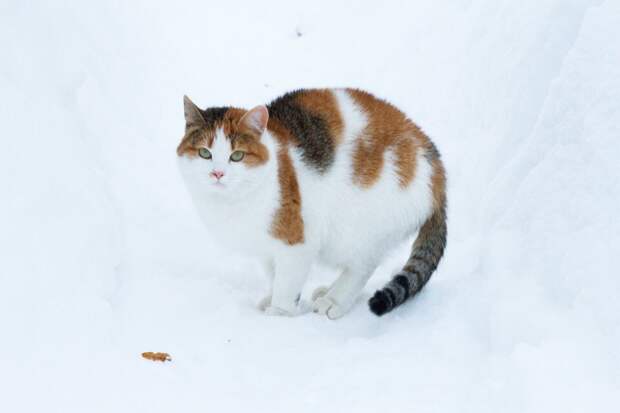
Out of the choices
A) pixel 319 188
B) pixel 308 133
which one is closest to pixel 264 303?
pixel 319 188

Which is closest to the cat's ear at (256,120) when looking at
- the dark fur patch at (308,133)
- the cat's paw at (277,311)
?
the dark fur patch at (308,133)

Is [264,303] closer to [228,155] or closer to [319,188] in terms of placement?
[319,188]

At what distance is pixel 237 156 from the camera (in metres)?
3.34

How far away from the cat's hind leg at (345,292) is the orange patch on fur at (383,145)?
474 mm

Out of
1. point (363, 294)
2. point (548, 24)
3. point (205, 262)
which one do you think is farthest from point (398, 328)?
point (548, 24)

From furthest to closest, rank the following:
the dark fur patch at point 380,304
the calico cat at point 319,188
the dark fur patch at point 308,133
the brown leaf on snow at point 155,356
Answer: the dark fur patch at point 308,133
the calico cat at point 319,188
the dark fur patch at point 380,304
the brown leaf on snow at point 155,356

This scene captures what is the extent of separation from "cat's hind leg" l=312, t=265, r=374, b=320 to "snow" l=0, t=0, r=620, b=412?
9cm

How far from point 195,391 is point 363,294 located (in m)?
1.47

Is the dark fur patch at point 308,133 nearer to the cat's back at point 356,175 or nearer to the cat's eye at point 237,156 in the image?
the cat's back at point 356,175

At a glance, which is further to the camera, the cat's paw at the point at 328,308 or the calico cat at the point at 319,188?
the cat's paw at the point at 328,308

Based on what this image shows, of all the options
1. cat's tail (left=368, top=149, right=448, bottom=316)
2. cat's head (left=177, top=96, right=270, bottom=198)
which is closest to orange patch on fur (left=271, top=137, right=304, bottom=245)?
cat's head (left=177, top=96, right=270, bottom=198)

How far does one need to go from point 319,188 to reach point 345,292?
0.57 meters

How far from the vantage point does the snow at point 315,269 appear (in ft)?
8.34

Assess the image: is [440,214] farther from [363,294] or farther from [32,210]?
[32,210]
